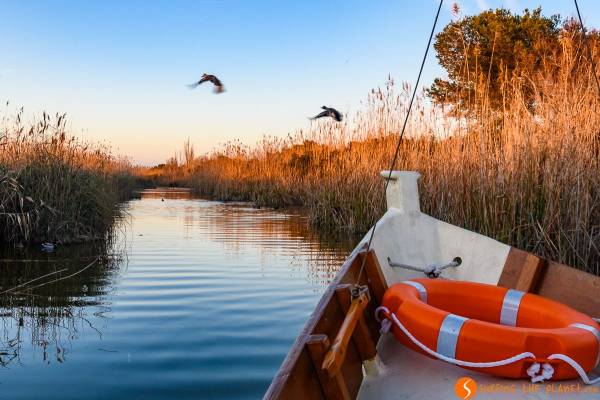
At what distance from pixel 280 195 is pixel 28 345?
565 inches

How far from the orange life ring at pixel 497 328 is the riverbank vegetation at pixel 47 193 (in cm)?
652

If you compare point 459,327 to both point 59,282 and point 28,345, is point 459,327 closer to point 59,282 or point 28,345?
point 28,345

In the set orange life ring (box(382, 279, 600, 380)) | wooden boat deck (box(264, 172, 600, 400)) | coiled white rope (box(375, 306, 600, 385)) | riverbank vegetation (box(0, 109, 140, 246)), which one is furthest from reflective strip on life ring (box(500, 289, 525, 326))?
riverbank vegetation (box(0, 109, 140, 246))

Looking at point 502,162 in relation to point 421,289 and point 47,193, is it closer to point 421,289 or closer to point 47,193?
point 421,289

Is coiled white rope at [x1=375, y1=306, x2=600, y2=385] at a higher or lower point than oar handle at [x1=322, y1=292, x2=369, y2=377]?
lower

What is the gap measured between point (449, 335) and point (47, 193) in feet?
23.9

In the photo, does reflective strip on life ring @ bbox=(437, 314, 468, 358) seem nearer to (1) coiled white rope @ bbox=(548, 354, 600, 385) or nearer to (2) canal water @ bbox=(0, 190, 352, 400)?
(1) coiled white rope @ bbox=(548, 354, 600, 385)

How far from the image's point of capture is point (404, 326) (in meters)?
2.44

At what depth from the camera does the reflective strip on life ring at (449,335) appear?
87.9 inches

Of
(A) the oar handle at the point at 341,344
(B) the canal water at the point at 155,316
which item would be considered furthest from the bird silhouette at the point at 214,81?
(A) the oar handle at the point at 341,344

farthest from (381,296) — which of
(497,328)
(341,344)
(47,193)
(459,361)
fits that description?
(47,193)

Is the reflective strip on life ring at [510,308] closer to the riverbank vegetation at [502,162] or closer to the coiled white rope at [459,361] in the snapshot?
the coiled white rope at [459,361]

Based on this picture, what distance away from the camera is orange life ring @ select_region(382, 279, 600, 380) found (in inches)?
83.8

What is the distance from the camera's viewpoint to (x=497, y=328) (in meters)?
2.15
